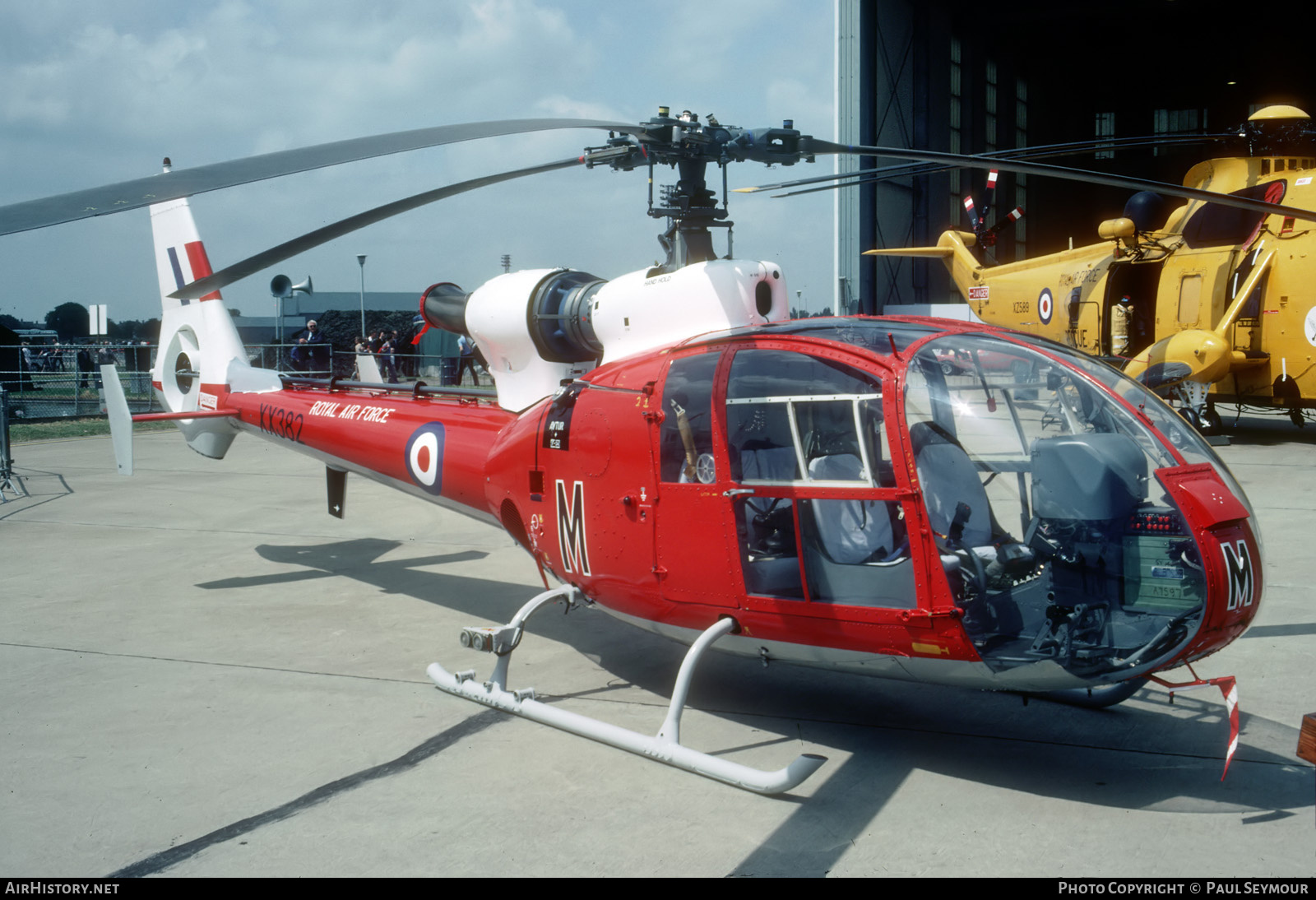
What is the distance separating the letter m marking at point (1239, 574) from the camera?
357cm

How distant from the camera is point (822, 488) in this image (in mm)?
4137

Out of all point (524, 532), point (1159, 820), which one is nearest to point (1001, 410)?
point (1159, 820)

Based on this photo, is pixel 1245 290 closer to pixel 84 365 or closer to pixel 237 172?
pixel 237 172

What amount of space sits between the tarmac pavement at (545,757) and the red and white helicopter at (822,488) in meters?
0.33

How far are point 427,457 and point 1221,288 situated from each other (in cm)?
1218

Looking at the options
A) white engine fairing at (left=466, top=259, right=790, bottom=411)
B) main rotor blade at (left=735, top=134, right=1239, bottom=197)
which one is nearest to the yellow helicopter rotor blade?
main rotor blade at (left=735, top=134, right=1239, bottom=197)

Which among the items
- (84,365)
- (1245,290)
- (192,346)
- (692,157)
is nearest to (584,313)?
(692,157)

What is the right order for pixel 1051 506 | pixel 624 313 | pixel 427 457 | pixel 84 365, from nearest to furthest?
pixel 1051 506 < pixel 624 313 < pixel 427 457 < pixel 84 365

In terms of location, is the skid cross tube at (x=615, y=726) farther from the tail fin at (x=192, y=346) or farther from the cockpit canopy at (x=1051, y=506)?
the tail fin at (x=192, y=346)

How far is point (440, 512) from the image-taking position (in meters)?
11.2

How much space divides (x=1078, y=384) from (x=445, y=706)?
11.0ft

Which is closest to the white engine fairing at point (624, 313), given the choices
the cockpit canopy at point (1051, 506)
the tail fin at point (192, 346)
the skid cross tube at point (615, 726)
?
the cockpit canopy at point (1051, 506)

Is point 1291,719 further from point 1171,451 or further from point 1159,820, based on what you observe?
point 1171,451

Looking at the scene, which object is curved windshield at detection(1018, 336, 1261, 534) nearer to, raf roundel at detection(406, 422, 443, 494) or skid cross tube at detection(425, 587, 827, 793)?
skid cross tube at detection(425, 587, 827, 793)
